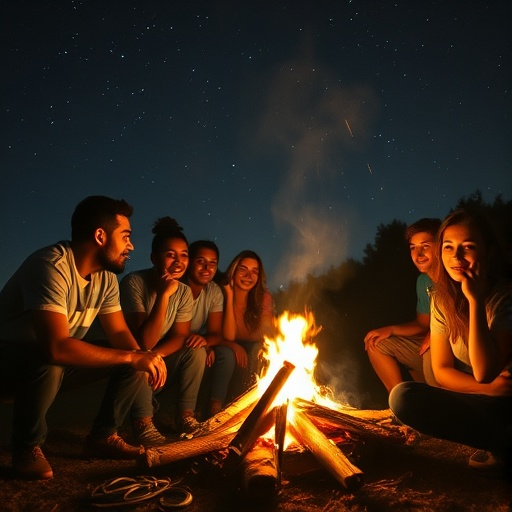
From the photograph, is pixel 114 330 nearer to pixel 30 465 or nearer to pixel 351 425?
pixel 30 465

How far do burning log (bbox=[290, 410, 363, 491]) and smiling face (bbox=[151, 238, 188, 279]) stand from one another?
194cm

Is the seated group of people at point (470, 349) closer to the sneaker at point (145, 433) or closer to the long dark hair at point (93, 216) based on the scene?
the sneaker at point (145, 433)

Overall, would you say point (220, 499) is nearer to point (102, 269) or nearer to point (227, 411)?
point (227, 411)

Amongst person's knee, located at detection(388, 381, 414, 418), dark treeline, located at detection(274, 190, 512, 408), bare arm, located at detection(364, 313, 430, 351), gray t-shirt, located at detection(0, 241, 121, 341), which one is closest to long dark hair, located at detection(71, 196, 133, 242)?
gray t-shirt, located at detection(0, 241, 121, 341)

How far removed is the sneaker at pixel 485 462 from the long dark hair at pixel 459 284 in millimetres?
884

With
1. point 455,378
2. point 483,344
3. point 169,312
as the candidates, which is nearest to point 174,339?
point 169,312

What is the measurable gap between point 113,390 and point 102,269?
3.39 ft

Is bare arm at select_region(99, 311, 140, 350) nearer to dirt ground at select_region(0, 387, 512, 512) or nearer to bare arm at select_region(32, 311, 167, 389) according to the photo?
bare arm at select_region(32, 311, 167, 389)

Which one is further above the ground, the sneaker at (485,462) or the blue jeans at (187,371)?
the blue jeans at (187,371)

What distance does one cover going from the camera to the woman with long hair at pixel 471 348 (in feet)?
10.1

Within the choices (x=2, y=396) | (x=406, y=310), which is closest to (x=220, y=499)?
(x=2, y=396)

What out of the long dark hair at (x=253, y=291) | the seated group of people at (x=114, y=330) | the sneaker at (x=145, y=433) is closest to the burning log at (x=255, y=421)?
the seated group of people at (x=114, y=330)

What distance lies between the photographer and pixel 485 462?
11.2ft

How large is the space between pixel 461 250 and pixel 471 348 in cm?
72
